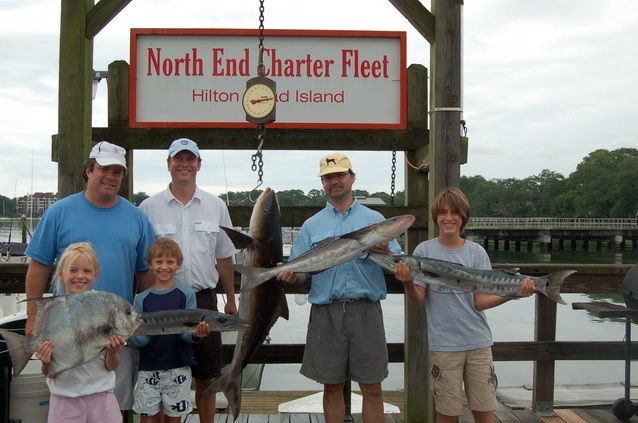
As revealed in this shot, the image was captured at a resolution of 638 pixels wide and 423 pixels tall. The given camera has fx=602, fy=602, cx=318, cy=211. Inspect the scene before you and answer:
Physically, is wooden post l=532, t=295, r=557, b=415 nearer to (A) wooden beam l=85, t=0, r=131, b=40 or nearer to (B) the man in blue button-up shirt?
(B) the man in blue button-up shirt

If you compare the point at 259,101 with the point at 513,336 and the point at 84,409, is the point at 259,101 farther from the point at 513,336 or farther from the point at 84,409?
the point at 513,336

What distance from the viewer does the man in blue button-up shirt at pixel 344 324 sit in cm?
349

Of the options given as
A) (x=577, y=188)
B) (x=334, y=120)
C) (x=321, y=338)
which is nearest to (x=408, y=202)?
(x=334, y=120)

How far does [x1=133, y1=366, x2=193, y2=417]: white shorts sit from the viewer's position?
3182 mm

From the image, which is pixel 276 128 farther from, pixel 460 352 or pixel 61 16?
pixel 460 352

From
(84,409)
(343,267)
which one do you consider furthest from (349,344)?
(84,409)

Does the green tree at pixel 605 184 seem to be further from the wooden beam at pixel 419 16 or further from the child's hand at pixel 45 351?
the child's hand at pixel 45 351

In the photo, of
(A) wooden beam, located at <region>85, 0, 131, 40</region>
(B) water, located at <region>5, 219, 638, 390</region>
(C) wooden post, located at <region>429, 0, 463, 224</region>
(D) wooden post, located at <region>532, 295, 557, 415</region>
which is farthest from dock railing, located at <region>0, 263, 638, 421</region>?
(B) water, located at <region>5, 219, 638, 390</region>

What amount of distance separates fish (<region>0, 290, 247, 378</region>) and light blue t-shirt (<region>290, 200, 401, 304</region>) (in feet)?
3.52

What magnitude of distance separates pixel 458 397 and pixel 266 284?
1.23m

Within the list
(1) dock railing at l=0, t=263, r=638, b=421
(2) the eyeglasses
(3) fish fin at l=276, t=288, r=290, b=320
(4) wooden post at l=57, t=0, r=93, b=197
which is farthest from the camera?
(1) dock railing at l=0, t=263, r=638, b=421

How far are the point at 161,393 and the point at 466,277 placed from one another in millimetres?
1724

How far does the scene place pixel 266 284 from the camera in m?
3.40

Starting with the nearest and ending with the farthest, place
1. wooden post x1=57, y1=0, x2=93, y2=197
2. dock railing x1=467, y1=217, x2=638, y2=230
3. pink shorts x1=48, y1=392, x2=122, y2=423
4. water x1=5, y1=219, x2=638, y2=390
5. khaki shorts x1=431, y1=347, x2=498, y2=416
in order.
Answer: pink shorts x1=48, y1=392, x2=122, y2=423 < khaki shorts x1=431, y1=347, x2=498, y2=416 < wooden post x1=57, y1=0, x2=93, y2=197 < water x1=5, y1=219, x2=638, y2=390 < dock railing x1=467, y1=217, x2=638, y2=230
